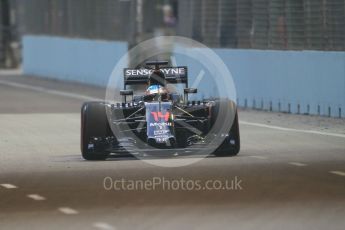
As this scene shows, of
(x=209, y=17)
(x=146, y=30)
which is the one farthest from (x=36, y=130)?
(x=146, y=30)

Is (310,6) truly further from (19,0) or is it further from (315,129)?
(19,0)

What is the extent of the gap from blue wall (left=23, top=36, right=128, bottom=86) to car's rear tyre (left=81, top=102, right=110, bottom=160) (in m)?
21.5

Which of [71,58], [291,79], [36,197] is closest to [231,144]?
[36,197]

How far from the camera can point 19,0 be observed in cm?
5575

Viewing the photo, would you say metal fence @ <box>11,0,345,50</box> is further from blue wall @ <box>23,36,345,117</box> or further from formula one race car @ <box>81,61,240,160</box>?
formula one race car @ <box>81,61,240,160</box>

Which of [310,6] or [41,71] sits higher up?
[310,6]

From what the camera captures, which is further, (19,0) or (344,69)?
(19,0)

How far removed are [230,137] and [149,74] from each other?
5.06ft

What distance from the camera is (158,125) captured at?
55.3 feet

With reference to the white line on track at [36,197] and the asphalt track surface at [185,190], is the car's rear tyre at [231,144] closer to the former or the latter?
the asphalt track surface at [185,190]

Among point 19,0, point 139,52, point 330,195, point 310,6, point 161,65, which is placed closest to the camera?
point 330,195

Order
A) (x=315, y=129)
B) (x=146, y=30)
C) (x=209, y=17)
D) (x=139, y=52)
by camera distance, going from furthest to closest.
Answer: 1. (x=146, y=30)
2. (x=139, y=52)
3. (x=209, y=17)
4. (x=315, y=129)

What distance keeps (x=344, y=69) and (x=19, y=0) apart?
33186 millimetres

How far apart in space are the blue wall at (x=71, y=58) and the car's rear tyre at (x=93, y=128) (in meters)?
21.5
